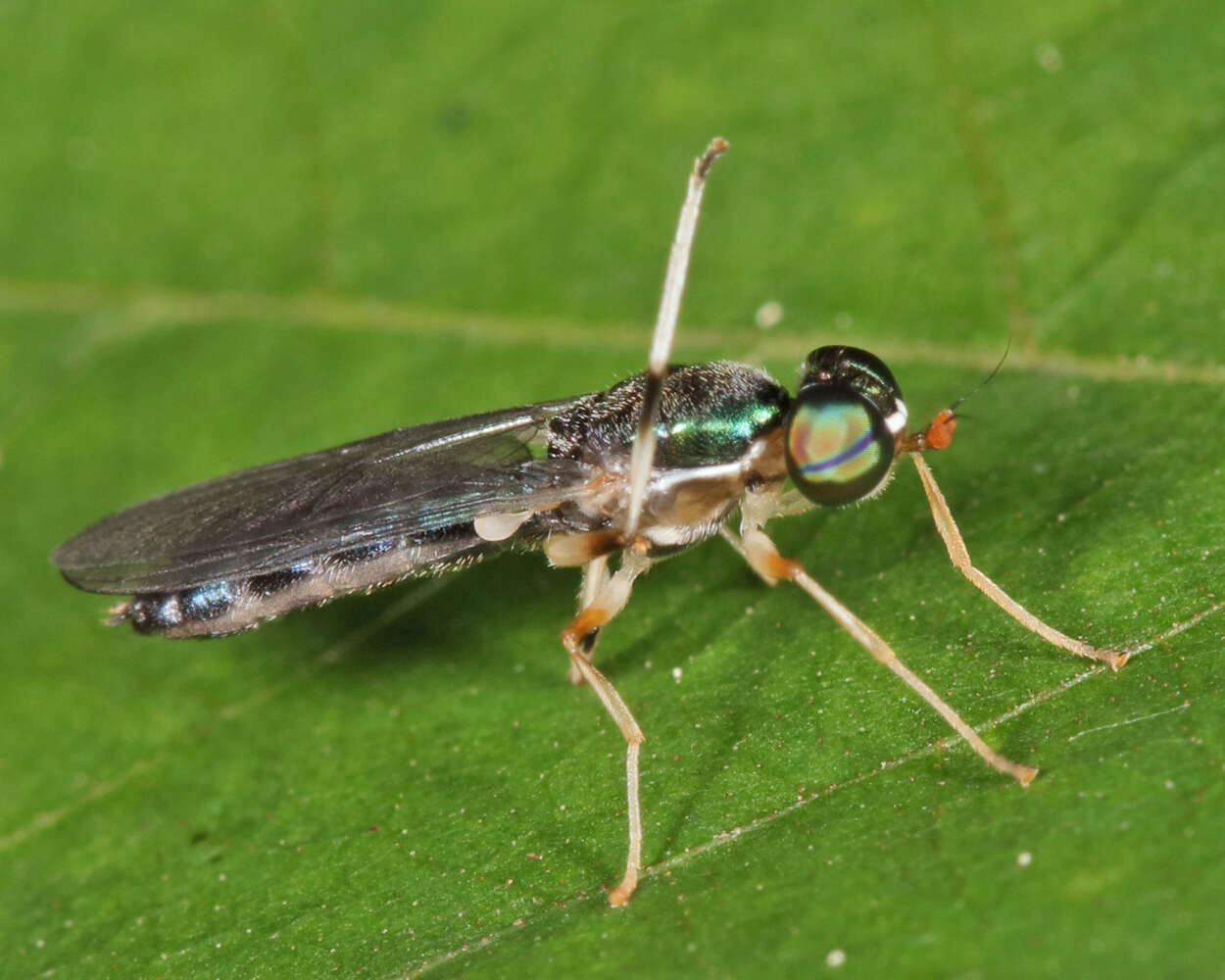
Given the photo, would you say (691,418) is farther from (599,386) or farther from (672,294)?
(599,386)

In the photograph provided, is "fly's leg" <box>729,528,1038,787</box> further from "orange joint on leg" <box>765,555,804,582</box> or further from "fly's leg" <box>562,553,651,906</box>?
"fly's leg" <box>562,553,651,906</box>

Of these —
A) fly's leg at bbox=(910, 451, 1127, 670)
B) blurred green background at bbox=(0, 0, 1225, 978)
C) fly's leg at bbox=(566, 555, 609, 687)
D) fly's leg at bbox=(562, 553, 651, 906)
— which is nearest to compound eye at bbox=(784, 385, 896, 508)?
fly's leg at bbox=(910, 451, 1127, 670)

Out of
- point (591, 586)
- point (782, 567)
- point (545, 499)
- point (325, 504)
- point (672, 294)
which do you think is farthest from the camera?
point (591, 586)

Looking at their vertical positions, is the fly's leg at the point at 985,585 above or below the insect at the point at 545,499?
below

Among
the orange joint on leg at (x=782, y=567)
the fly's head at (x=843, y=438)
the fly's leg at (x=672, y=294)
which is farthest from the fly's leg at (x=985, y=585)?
the fly's leg at (x=672, y=294)

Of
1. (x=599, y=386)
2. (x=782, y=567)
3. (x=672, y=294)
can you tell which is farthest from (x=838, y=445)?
(x=599, y=386)

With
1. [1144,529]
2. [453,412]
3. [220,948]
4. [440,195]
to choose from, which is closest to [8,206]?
[440,195]

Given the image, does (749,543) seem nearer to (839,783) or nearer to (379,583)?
(839,783)

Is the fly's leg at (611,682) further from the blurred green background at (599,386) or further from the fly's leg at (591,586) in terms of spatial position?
the blurred green background at (599,386)
